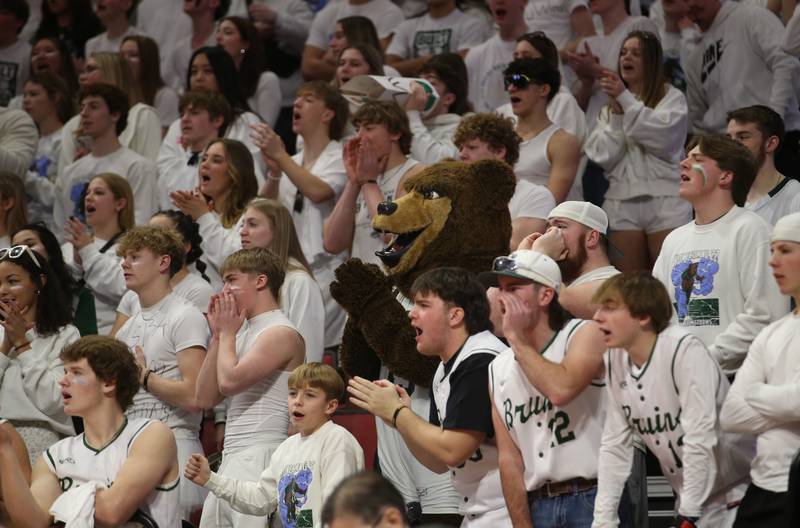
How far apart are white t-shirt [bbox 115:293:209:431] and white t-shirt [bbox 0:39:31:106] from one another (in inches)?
188

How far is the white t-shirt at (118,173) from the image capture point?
8.13 metres

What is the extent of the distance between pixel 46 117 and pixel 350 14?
2.32 metres

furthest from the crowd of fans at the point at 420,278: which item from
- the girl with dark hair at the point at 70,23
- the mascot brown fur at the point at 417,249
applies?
the girl with dark hair at the point at 70,23

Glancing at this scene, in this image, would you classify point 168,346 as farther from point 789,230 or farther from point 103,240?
point 789,230

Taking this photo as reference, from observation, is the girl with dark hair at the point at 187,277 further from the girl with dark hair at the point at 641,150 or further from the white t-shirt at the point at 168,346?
the girl with dark hair at the point at 641,150

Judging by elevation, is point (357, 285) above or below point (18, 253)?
above

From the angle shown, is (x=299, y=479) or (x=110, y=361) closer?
(x=299, y=479)

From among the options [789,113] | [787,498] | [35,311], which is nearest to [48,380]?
[35,311]

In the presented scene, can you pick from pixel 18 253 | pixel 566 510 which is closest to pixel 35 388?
pixel 18 253

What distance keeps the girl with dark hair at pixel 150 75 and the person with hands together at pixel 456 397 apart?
499 centimetres

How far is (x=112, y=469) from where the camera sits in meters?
5.07

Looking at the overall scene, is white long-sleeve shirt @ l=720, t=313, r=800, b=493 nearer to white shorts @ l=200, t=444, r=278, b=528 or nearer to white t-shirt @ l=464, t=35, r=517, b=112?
white shorts @ l=200, t=444, r=278, b=528

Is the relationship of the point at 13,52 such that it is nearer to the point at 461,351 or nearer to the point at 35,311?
the point at 35,311

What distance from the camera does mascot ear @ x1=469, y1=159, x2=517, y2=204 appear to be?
5352 millimetres
